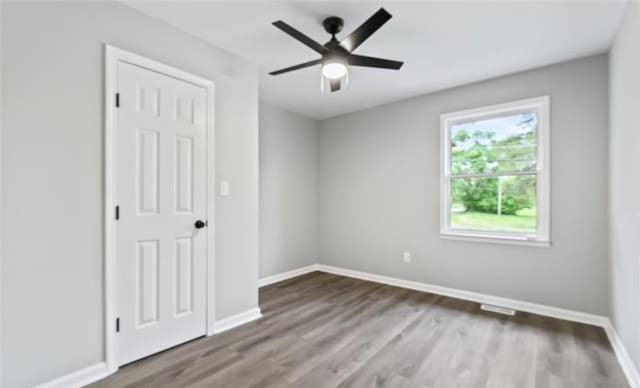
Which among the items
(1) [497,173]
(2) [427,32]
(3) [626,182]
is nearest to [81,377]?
(2) [427,32]

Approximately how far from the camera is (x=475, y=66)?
305 centimetres

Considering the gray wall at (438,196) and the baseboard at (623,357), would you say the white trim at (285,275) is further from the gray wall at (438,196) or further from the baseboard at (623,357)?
the baseboard at (623,357)

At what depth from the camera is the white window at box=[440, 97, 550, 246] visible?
10.2ft

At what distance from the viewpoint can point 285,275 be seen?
175 inches

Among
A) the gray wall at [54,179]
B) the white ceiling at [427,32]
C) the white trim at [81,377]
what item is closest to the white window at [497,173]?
the white ceiling at [427,32]

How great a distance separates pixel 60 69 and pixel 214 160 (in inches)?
45.2

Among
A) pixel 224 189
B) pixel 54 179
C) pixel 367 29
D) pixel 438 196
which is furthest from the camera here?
pixel 438 196

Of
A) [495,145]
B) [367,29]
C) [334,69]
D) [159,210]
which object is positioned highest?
[367,29]

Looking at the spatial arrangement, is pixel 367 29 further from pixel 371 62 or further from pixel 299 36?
pixel 299 36

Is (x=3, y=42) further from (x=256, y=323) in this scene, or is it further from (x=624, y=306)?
(x=624, y=306)

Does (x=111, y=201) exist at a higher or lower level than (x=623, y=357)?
higher

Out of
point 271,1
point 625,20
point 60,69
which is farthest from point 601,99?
point 60,69

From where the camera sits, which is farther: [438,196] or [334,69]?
[438,196]

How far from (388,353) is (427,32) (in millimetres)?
2587
